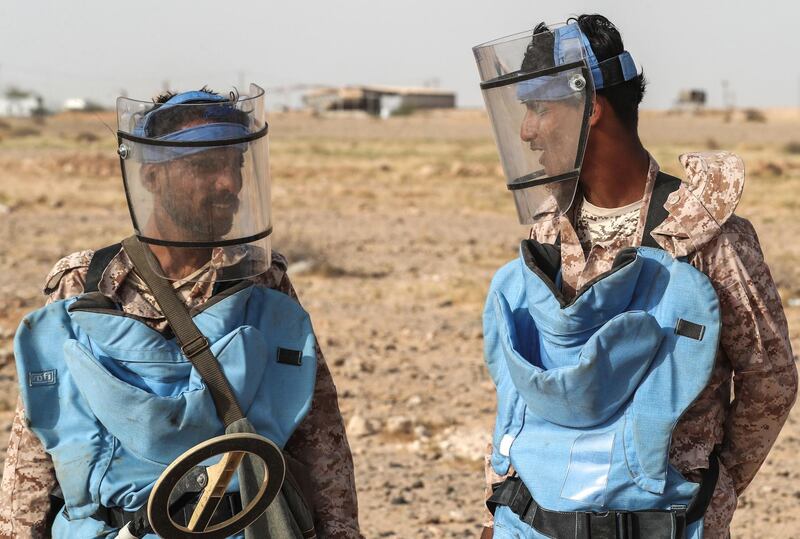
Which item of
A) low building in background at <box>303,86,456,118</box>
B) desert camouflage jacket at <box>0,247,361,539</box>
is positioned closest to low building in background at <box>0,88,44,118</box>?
low building in background at <box>303,86,456,118</box>

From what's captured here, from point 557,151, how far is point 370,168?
2411 cm

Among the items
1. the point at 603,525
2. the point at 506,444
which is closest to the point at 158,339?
the point at 506,444

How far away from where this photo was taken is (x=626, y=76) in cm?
296

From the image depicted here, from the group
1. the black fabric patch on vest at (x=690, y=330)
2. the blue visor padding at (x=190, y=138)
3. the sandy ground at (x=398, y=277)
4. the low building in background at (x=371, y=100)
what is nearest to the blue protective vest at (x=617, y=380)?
the black fabric patch on vest at (x=690, y=330)

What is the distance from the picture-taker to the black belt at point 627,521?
2795 millimetres

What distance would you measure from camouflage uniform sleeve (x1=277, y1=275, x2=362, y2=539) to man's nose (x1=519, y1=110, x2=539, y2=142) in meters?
0.77

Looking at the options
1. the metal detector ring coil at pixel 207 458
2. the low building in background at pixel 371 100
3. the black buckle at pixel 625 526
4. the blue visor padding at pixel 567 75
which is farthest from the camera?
the low building in background at pixel 371 100

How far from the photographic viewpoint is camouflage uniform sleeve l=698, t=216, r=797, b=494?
9.29 ft

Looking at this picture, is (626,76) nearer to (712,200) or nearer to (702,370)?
(712,200)

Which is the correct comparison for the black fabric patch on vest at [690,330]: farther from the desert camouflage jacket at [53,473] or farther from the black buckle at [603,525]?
the desert camouflage jacket at [53,473]

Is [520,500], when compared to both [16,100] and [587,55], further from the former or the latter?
[16,100]

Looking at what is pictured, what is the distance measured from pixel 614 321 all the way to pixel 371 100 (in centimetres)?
7194

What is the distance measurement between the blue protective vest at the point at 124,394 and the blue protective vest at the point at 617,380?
61 centimetres

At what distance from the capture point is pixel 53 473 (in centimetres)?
302
